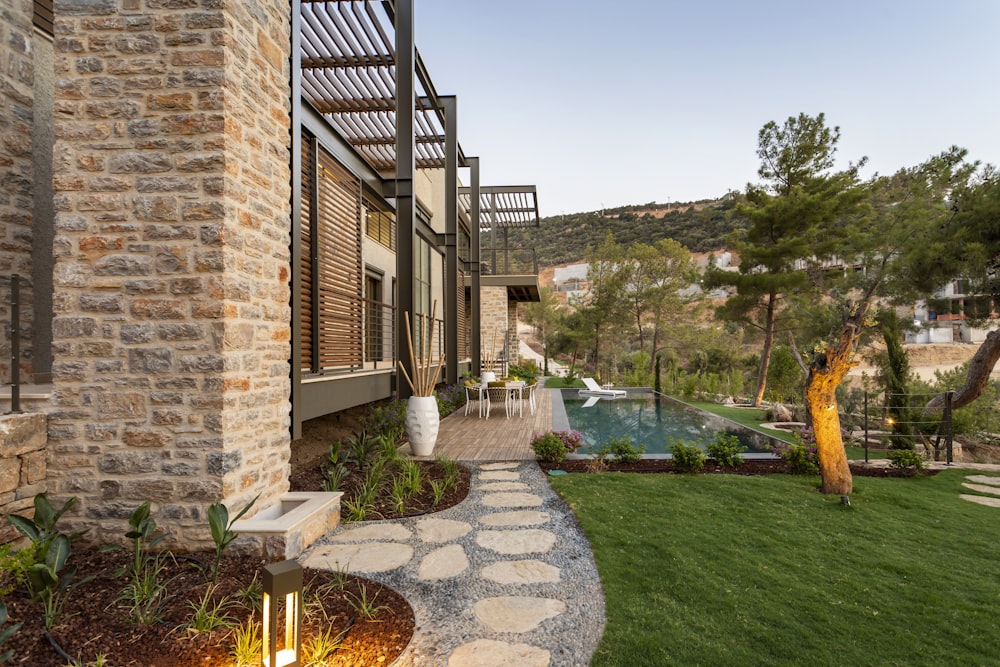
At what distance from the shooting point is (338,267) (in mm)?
4828

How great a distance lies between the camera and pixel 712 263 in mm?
15180

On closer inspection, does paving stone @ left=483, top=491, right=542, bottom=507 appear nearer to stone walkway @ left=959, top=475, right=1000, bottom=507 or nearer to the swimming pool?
the swimming pool

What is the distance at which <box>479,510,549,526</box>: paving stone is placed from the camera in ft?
11.4

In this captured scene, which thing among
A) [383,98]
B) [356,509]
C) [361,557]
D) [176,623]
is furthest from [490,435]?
[383,98]

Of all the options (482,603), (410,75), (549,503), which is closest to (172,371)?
(482,603)

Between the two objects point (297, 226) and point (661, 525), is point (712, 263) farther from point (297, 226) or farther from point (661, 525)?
point (297, 226)

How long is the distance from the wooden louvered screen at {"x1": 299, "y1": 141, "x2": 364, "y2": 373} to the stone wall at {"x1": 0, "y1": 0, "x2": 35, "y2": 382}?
75.1 inches

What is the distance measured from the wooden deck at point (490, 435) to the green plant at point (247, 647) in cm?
366

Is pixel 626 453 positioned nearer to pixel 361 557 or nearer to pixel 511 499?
pixel 511 499

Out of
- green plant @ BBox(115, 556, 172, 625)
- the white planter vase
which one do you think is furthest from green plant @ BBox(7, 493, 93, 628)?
the white planter vase

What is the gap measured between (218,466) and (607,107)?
21.6 meters

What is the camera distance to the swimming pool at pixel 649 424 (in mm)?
7250

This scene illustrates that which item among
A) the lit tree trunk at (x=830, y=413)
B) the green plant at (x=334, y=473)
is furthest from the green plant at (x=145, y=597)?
the lit tree trunk at (x=830, y=413)

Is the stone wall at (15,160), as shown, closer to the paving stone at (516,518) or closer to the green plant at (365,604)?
the green plant at (365,604)
